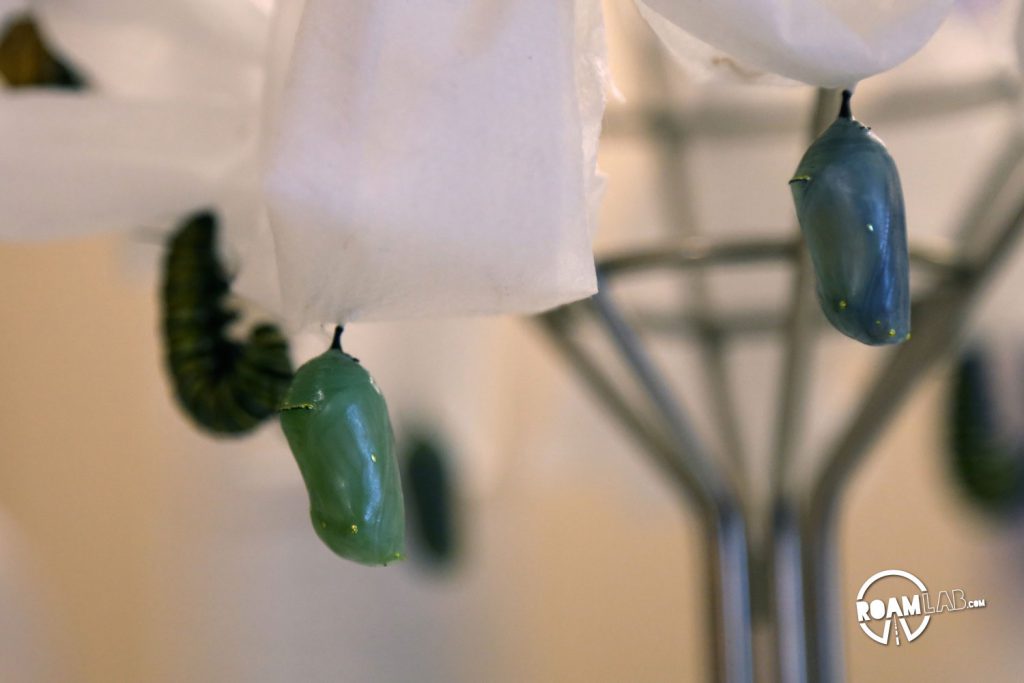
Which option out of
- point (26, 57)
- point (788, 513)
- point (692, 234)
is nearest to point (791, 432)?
point (788, 513)

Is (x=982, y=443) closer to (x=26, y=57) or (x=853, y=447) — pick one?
(x=853, y=447)

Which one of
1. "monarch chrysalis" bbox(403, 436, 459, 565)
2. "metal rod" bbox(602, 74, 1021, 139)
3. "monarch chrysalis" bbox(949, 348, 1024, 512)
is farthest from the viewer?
"monarch chrysalis" bbox(403, 436, 459, 565)

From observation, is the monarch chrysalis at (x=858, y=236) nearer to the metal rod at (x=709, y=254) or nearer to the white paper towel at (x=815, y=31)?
the white paper towel at (x=815, y=31)

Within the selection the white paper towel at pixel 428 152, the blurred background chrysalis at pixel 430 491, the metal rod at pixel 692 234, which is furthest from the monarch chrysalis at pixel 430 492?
the white paper towel at pixel 428 152

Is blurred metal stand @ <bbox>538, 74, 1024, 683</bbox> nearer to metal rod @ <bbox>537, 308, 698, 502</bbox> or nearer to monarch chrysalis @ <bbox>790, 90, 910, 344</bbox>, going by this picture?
metal rod @ <bbox>537, 308, 698, 502</bbox>

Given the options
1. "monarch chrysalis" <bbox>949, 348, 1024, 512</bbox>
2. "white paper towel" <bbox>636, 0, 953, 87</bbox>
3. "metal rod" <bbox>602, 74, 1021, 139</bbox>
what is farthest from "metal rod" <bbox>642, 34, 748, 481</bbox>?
"white paper towel" <bbox>636, 0, 953, 87</bbox>
